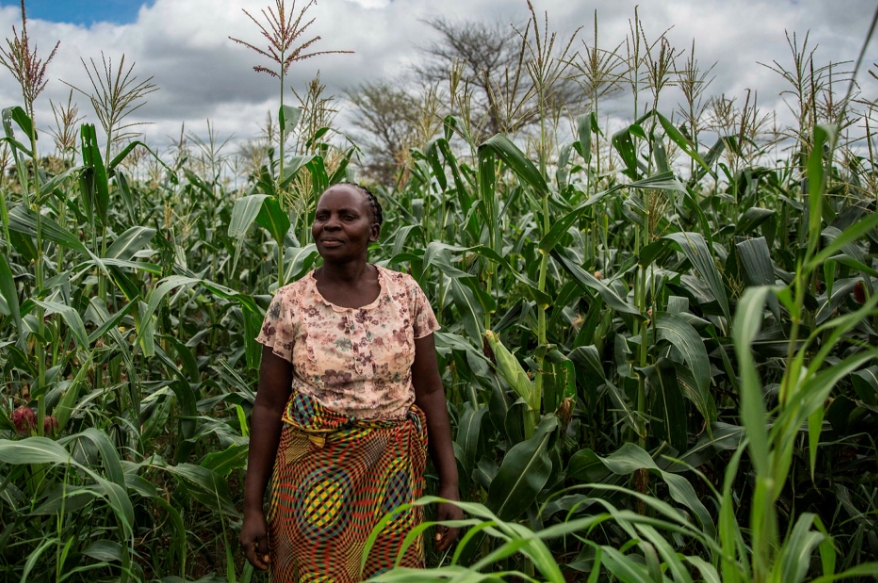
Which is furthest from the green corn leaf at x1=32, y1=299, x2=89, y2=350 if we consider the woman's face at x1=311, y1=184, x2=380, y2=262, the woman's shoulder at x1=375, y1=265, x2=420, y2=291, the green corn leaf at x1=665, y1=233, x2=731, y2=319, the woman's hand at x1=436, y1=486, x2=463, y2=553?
the green corn leaf at x1=665, y1=233, x2=731, y2=319

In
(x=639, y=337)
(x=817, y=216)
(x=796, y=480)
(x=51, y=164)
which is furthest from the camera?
(x=51, y=164)

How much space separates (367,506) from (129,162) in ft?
16.4

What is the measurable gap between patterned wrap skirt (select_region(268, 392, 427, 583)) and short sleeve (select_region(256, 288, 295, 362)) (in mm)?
149

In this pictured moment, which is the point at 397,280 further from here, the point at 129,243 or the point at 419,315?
the point at 129,243

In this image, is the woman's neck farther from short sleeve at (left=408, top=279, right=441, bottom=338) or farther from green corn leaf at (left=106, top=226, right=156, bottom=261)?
green corn leaf at (left=106, top=226, right=156, bottom=261)

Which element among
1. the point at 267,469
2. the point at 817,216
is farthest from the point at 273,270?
the point at 817,216

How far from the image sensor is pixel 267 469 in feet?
7.04

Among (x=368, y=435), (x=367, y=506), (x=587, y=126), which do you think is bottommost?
(x=367, y=506)

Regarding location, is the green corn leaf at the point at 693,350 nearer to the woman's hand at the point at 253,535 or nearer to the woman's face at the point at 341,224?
the woman's face at the point at 341,224

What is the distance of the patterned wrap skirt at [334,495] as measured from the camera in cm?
202

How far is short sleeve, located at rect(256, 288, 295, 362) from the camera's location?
6.88 ft

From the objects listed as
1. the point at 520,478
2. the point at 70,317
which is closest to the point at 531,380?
the point at 520,478

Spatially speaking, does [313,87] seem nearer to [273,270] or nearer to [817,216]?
[273,270]

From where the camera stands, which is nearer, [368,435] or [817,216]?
[817,216]
